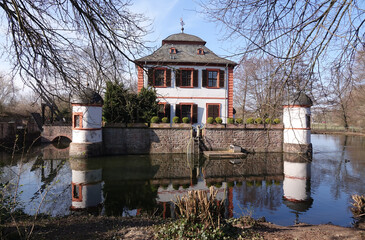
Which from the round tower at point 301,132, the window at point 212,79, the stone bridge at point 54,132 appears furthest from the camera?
the stone bridge at point 54,132

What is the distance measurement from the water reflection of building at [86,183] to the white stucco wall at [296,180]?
6.85 meters

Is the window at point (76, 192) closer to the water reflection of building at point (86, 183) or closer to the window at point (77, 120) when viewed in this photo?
the water reflection of building at point (86, 183)

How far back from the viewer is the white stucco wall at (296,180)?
8602 mm

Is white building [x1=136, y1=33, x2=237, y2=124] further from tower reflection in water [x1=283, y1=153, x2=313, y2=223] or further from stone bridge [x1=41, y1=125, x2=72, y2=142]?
stone bridge [x1=41, y1=125, x2=72, y2=142]

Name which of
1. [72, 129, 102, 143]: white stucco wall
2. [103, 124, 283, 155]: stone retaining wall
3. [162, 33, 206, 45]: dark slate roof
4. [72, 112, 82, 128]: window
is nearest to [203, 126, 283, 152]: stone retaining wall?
[103, 124, 283, 155]: stone retaining wall

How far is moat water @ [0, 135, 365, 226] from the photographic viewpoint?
6965mm

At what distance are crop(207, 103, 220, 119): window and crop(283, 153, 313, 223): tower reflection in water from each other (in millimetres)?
6622

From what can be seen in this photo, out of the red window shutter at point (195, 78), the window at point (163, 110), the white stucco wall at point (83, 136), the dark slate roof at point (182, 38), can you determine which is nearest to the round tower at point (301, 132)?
the red window shutter at point (195, 78)

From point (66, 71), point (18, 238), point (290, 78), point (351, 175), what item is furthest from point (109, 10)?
point (351, 175)

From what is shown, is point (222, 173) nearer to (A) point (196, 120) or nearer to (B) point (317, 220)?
(B) point (317, 220)

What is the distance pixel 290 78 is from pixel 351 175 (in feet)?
35.4

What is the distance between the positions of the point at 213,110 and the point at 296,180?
9.92m

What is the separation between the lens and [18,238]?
12.6ft

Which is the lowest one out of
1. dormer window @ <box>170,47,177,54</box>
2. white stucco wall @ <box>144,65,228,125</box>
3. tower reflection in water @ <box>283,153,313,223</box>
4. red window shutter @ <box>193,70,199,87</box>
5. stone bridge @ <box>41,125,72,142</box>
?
tower reflection in water @ <box>283,153,313,223</box>
